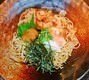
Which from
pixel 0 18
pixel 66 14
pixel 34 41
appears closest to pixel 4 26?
pixel 0 18

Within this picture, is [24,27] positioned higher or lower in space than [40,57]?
higher

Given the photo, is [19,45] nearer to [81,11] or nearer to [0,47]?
[0,47]

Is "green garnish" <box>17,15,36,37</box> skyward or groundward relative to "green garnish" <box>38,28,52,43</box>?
skyward

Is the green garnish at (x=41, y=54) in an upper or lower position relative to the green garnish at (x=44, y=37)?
lower

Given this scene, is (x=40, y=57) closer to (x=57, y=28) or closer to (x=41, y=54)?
(x=41, y=54)

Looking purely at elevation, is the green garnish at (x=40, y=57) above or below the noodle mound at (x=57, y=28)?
below

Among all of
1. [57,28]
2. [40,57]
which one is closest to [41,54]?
[40,57]

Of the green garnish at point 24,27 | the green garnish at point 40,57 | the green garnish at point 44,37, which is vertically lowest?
the green garnish at point 40,57

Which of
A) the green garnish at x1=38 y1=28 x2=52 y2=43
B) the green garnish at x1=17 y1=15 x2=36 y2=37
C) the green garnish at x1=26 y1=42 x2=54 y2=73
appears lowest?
the green garnish at x1=26 y1=42 x2=54 y2=73
